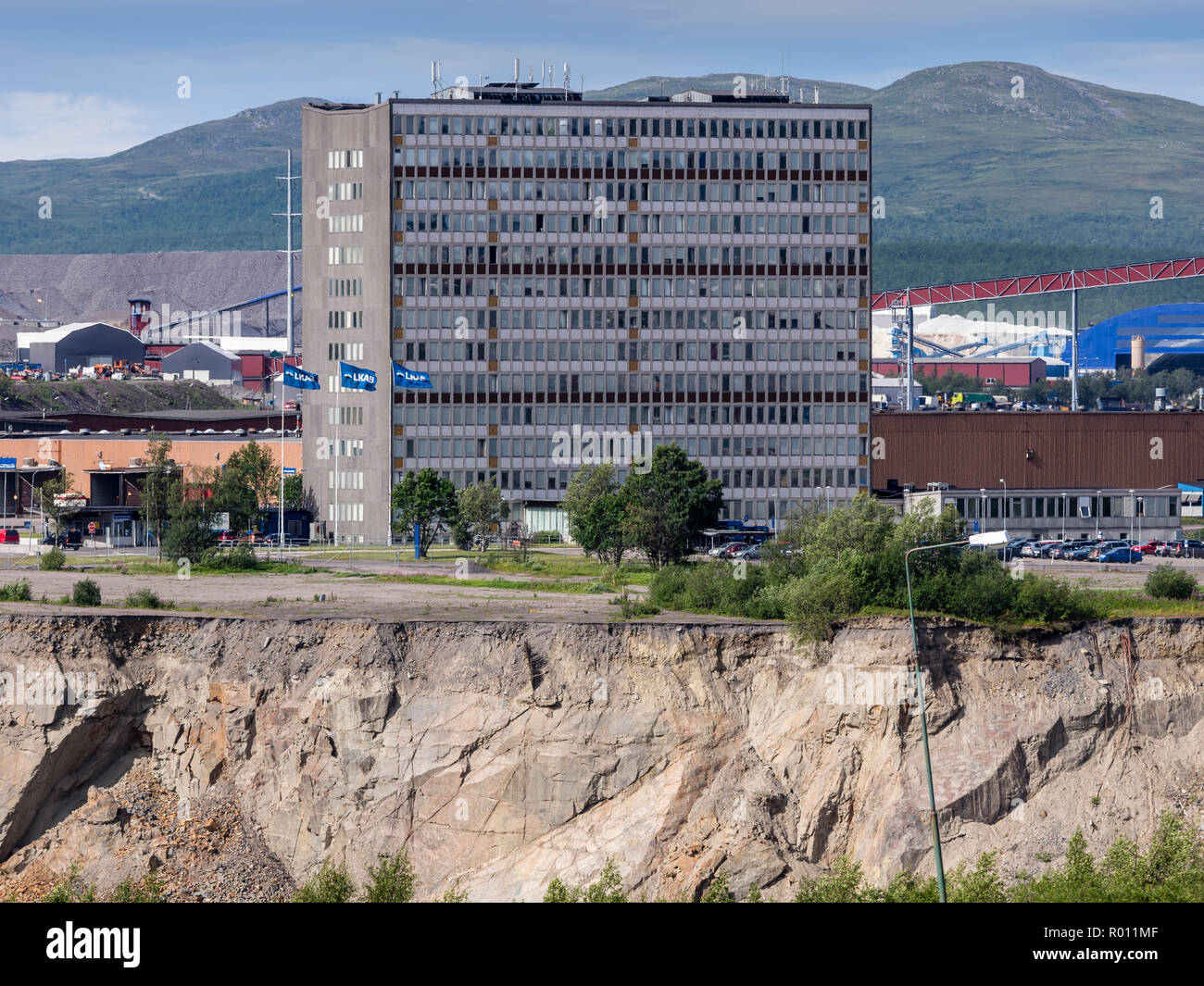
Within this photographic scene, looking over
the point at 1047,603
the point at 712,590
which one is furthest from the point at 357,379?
the point at 1047,603

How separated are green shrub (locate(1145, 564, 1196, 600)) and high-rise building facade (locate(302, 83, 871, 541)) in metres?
52.2

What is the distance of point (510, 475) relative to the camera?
395 ft

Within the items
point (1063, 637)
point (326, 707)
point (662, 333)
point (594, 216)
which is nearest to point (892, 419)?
point (662, 333)

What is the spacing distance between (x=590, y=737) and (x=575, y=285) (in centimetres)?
6655

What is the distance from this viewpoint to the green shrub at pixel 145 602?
6650 centimetres

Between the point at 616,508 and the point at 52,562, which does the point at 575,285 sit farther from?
the point at 52,562

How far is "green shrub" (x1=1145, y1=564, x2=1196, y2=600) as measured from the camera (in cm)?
6962

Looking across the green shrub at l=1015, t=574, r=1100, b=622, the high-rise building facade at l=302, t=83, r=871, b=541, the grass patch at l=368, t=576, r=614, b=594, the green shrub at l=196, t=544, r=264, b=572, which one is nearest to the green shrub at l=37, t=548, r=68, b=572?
the green shrub at l=196, t=544, r=264, b=572

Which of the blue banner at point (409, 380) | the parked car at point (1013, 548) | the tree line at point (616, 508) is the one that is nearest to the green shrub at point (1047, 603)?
the tree line at point (616, 508)

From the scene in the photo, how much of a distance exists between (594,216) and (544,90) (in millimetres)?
12876

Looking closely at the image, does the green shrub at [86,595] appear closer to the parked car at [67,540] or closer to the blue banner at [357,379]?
the parked car at [67,540]

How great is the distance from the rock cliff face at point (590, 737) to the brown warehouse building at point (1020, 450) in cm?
7079
